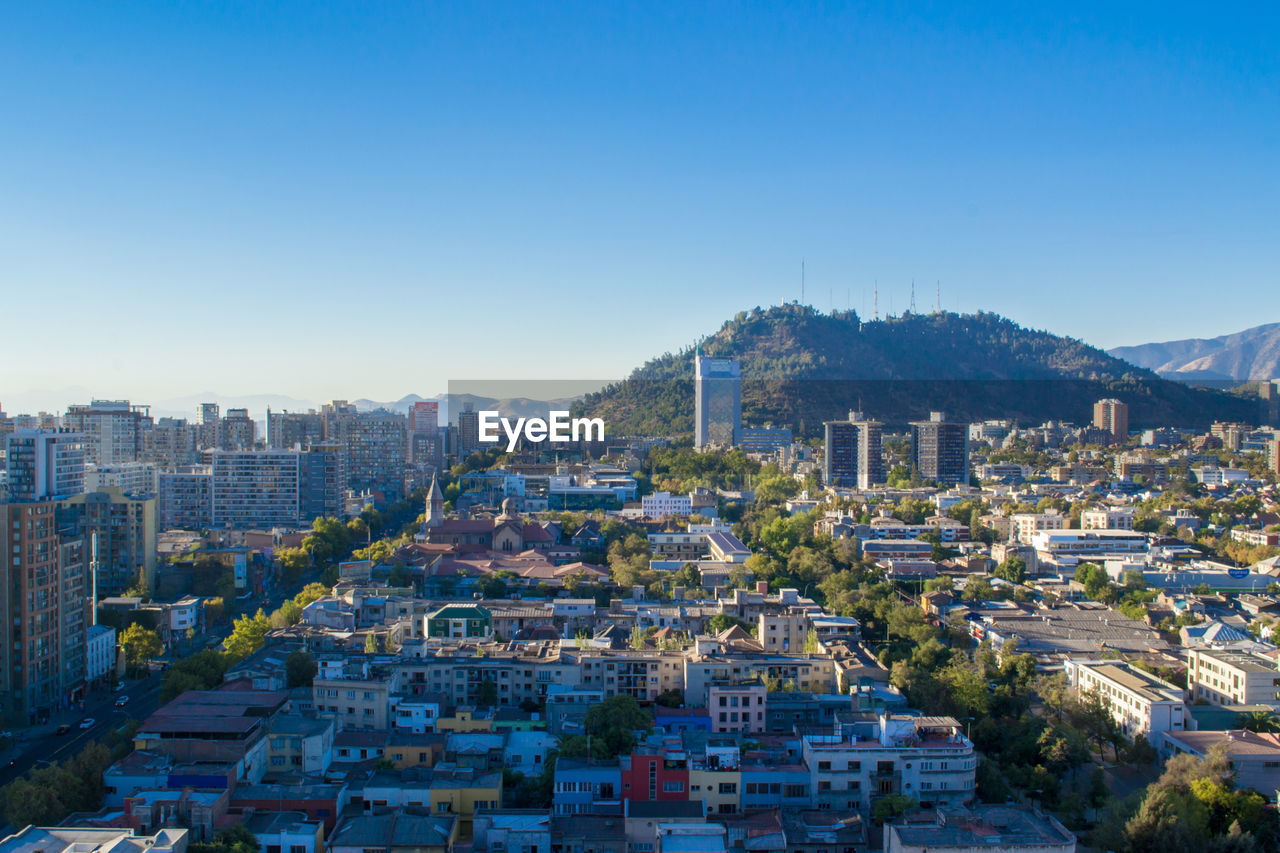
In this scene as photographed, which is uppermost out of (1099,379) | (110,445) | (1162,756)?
(1099,379)

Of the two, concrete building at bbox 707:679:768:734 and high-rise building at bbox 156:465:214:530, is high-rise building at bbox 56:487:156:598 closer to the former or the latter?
high-rise building at bbox 156:465:214:530

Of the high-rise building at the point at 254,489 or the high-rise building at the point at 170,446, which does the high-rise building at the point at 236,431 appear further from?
the high-rise building at the point at 254,489

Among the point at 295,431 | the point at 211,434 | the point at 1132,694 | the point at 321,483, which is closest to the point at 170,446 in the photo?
the point at 211,434

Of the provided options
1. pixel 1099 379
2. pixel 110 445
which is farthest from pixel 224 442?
pixel 1099 379

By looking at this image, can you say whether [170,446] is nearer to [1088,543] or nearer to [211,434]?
[211,434]

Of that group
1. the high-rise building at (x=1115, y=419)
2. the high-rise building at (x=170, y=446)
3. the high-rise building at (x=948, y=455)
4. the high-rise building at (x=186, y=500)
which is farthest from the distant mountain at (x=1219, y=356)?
the high-rise building at (x=186, y=500)

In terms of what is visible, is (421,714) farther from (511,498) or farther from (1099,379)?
(1099,379)

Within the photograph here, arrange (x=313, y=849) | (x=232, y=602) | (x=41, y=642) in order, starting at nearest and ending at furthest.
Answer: (x=313, y=849) → (x=41, y=642) → (x=232, y=602)

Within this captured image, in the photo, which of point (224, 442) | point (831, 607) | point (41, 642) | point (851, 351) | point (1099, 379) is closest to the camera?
point (41, 642)
